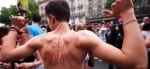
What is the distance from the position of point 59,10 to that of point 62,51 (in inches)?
12.8

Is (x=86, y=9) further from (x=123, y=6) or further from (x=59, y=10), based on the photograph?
(x=123, y=6)

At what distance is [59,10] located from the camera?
126 inches

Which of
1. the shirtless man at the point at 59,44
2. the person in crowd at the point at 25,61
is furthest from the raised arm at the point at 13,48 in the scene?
the person in crowd at the point at 25,61

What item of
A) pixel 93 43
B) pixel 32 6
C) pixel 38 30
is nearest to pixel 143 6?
pixel 38 30

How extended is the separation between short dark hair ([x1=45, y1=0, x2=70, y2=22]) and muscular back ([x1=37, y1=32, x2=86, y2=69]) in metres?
0.14

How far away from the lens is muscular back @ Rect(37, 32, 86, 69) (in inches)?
125

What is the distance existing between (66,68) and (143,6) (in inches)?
1860

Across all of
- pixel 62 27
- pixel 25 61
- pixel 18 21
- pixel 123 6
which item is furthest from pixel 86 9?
pixel 123 6

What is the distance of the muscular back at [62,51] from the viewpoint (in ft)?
10.4

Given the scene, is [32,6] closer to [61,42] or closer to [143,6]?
[143,6]

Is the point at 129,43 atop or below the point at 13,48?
atop

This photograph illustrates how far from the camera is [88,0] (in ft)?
280

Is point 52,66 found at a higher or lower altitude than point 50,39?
lower

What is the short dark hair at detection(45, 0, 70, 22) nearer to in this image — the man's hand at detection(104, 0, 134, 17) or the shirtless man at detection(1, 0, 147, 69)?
the shirtless man at detection(1, 0, 147, 69)
